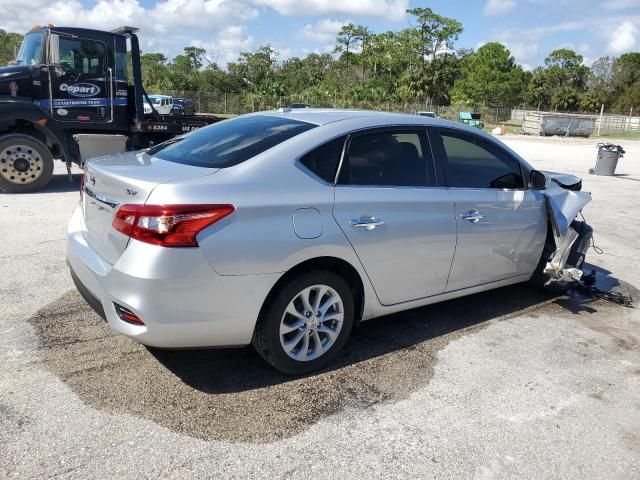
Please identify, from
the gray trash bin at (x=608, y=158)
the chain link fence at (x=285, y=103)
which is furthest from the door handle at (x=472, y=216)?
the chain link fence at (x=285, y=103)

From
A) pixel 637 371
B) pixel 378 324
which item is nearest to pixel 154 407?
pixel 378 324

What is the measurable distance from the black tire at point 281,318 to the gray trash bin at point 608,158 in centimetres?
1512

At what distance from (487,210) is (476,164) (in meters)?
0.39

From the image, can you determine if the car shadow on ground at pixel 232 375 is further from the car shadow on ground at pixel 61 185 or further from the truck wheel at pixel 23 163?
the car shadow on ground at pixel 61 185

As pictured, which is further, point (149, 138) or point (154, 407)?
point (149, 138)

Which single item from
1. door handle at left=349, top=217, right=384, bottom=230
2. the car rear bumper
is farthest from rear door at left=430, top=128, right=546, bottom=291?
the car rear bumper

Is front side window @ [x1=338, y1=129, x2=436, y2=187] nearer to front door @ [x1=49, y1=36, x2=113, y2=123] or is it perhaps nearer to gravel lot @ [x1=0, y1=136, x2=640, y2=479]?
gravel lot @ [x1=0, y1=136, x2=640, y2=479]

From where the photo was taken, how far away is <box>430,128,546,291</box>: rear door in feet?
13.7

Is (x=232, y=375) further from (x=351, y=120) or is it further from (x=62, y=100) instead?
(x=62, y=100)

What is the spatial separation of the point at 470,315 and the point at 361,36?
270 ft

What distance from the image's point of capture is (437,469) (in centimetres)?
275

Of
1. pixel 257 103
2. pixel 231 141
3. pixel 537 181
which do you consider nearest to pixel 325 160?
pixel 231 141

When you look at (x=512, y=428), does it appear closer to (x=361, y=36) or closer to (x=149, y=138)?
(x=149, y=138)

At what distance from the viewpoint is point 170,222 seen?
2889 millimetres
